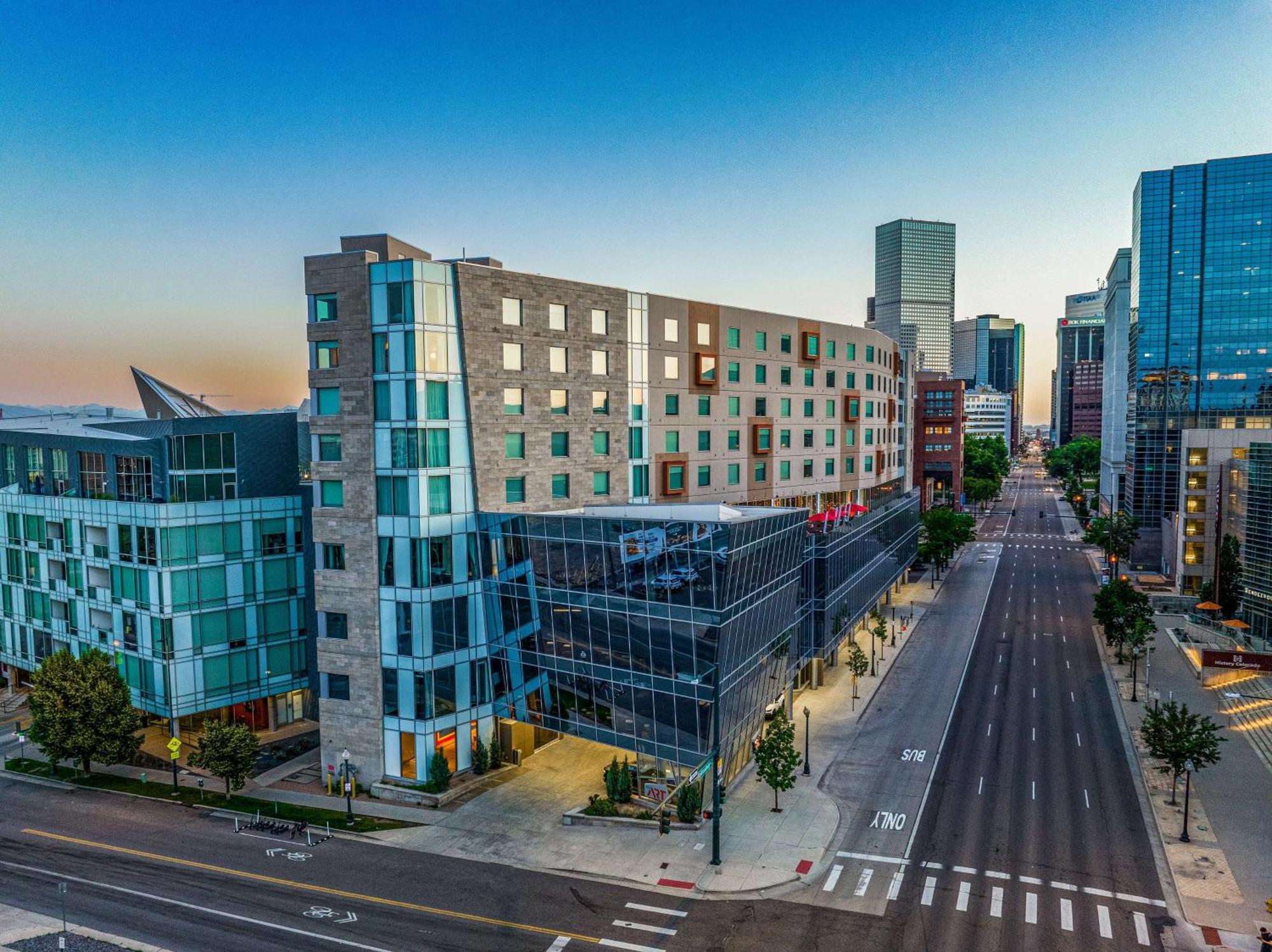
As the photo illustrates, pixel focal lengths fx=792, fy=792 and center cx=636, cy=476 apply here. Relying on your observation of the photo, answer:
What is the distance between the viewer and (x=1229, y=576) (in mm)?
81875

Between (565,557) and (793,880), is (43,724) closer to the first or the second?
(565,557)

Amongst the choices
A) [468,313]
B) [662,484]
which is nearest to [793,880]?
[662,484]

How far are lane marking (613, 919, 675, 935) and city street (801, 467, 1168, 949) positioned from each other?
258 inches

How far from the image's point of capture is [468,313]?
43844 mm

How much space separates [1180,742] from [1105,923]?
43.1 ft

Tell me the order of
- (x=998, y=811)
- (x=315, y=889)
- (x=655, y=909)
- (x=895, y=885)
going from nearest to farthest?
(x=655, y=909) → (x=895, y=885) → (x=315, y=889) → (x=998, y=811)

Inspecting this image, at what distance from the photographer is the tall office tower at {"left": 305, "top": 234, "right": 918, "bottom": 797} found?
40750 millimetres

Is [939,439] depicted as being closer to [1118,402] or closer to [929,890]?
[1118,402]

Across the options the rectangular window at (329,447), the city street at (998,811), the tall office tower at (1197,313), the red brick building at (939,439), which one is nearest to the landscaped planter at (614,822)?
the city street at (998,811)

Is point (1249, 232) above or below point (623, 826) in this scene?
above

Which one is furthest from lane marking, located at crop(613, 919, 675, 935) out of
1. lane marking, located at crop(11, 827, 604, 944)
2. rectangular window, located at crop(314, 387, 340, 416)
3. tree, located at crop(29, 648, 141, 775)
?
tree, located at crop(29, 648, 141, 775)

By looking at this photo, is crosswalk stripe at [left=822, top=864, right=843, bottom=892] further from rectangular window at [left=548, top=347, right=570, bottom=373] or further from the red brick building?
the red brick building

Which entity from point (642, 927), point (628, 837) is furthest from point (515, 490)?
point (642, 927)

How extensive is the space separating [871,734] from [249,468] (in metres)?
44.8
